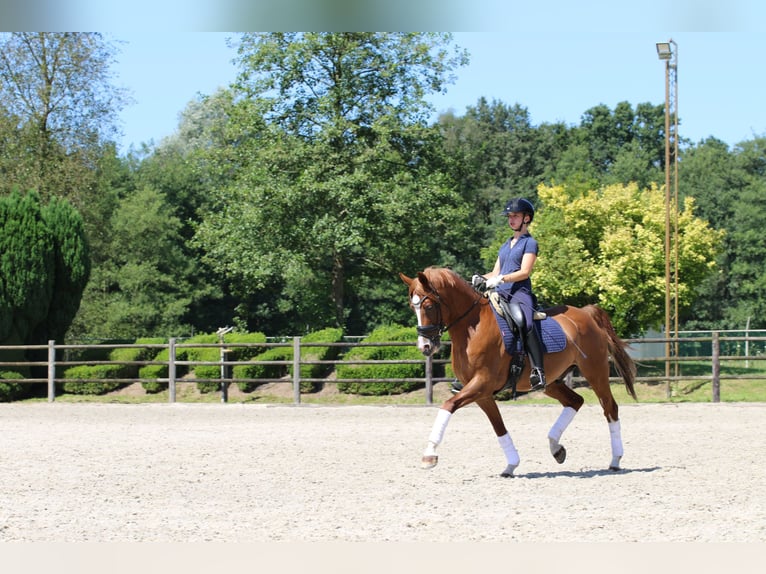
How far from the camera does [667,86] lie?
66.7ft

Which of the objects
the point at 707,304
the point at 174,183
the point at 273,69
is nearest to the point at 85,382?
the point at 273,69

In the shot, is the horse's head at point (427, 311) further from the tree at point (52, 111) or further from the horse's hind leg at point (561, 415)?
the tree at point (52, 111)

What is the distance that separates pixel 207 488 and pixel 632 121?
5345 centimetres

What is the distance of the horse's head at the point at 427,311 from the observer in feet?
23.6

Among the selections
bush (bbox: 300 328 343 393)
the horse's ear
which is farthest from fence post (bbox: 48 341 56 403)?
the horse's ear

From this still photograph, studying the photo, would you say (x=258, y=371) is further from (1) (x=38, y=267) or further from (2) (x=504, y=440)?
(2) (x=504, y=440)

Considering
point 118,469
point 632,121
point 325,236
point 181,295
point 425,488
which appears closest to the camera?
point 425,488

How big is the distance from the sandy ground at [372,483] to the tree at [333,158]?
11604 mm

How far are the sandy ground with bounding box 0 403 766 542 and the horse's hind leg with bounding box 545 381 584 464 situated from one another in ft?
0.63

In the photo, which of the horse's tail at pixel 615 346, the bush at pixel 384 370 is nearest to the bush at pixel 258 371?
the bush at pixel 384 370

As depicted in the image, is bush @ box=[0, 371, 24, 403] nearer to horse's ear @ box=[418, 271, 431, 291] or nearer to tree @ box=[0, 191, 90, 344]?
tree @ box=[0, 191, 90, 344]

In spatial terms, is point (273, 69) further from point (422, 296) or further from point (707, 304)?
point (707, 304)

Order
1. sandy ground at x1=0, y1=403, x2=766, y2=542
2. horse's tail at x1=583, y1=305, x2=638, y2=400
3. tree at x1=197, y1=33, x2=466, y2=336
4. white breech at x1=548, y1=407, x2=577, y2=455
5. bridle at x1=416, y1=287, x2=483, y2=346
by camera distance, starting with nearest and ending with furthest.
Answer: sandy ground at x1=0, y1=403, x2=766, y2=542, bridle at x1=416, y1=287, x2=483, y2=346, white breech at x1=548, y1=407, x2=577, y2=455, horse's tail at x1=583, y1=305, x2=638, y2=400, tree at x1=197, y1=33, x2=466, y2=336

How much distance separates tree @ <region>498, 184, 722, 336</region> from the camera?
2516 cm
